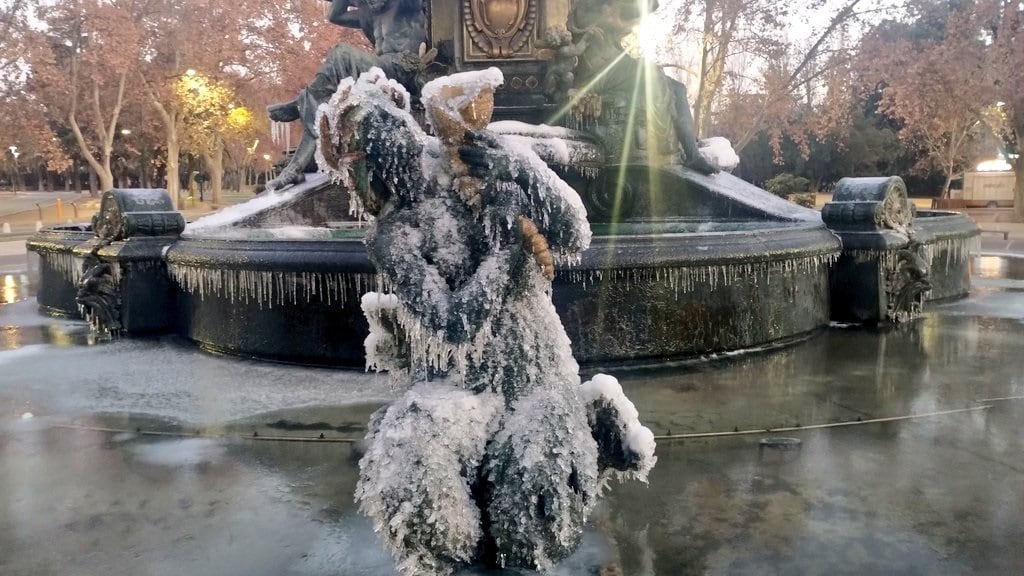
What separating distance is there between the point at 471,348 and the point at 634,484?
4.54 feet

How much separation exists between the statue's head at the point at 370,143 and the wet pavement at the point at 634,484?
1.34 m

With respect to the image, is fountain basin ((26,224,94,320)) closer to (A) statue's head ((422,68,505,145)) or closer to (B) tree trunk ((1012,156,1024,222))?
(A) statue's head ((422,68,505,145))

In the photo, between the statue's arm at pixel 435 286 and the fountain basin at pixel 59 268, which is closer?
the statue's arm at pixel 435 286

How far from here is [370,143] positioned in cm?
292

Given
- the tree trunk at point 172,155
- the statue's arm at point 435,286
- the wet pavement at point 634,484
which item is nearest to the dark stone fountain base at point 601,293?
the wet pavement at point 634,484

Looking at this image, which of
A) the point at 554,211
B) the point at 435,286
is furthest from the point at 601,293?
the point at 435,286

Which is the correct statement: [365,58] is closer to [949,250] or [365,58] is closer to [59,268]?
[59,268]

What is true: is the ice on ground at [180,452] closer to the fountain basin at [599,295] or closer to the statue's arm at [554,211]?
the fountain basin at [599,295]

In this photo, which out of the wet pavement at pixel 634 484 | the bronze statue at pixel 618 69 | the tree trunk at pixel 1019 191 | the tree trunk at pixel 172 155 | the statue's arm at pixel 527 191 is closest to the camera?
the statue's arm at pixel 527 191

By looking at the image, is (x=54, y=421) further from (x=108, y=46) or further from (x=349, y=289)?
(x=108, y=46)

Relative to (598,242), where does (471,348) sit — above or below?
below

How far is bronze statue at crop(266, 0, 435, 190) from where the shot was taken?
33.9ft

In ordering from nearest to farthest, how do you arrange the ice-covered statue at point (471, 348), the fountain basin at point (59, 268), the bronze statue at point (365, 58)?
the ice-covered statue at point (471, 348) < the fountain basin at point (59, 268) < the bronze statue at point (365, 58)

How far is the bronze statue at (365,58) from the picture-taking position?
1034cm
